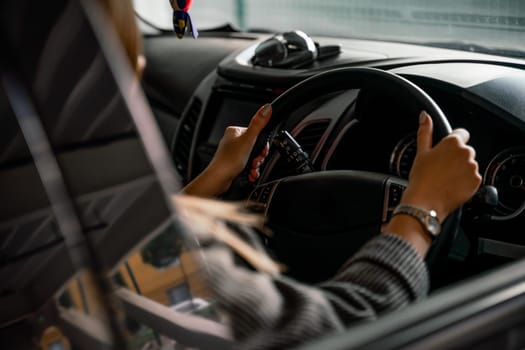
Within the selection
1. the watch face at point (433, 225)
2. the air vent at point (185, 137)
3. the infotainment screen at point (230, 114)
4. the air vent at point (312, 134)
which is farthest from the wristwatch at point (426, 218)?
the air vent at point (185, 137)

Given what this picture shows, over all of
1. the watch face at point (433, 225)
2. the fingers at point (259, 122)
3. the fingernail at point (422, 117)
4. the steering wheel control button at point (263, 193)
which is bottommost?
the steering wheel control button at point (263, 193)

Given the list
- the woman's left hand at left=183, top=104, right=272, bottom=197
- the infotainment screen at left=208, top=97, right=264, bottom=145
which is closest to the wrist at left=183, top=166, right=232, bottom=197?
the woman's left hand at left=183, top=104, right=272, bottom=197

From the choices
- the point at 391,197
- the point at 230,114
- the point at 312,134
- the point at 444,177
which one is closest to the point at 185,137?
the point at 230,114

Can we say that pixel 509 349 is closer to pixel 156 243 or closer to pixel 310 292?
pixel 310 292

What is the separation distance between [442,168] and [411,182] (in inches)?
1.9

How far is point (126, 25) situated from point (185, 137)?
1.49 m

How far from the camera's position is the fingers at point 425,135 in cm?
114

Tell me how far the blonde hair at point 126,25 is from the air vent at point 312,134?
2.54 ft

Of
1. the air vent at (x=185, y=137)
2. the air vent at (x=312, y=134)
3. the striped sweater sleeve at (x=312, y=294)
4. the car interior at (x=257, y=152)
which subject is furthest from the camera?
the air vent at (x=185, y=137)

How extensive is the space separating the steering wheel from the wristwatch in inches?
9.4

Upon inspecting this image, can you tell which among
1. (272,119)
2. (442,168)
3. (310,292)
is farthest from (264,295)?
(272,119)

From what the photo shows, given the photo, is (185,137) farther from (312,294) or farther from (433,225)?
(312,294)

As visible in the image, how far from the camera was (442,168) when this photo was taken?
1.08 metres

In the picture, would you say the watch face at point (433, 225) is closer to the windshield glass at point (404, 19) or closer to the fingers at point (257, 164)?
the fingers at point (257, 164)
